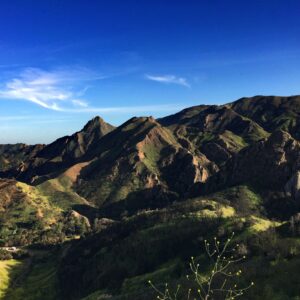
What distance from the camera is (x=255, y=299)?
187875 mm

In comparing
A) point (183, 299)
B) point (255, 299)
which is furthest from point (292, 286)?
point (183, 299)

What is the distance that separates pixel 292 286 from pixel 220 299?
33.5m

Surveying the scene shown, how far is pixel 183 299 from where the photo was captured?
199 metres

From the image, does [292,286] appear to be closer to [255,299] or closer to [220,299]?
[255,299]

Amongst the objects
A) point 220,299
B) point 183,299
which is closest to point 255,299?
point 220,299

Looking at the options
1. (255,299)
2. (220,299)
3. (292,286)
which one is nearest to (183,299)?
(220,299)

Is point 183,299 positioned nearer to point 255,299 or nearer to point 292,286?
point 255,299

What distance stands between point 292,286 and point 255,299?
20292 millimetres

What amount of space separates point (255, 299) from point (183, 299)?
3327cm

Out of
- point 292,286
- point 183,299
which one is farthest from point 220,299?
point 292,286

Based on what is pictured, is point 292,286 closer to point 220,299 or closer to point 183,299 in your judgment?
point 220,299

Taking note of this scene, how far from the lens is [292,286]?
194875 mm

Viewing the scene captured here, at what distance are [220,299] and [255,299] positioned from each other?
1796 cm
